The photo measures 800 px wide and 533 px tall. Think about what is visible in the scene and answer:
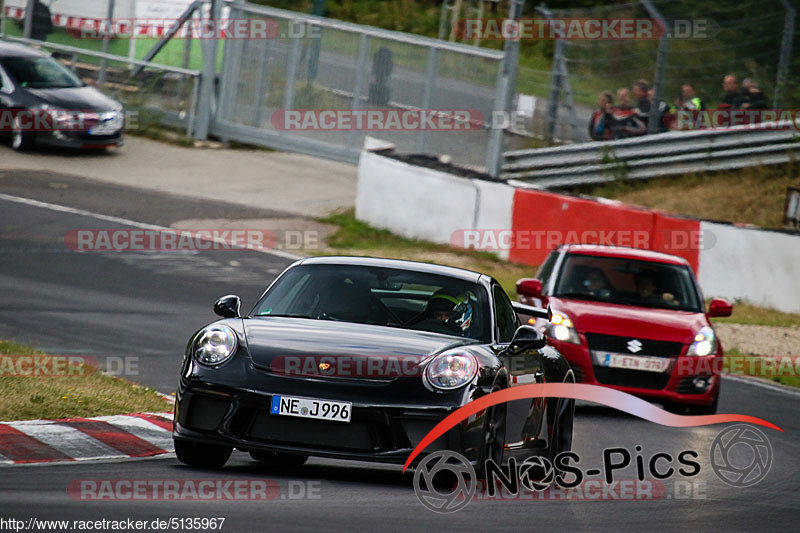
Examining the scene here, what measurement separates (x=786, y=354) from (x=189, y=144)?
15.2 meters

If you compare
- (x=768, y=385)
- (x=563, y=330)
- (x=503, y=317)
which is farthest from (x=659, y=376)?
(x=503, y=317)

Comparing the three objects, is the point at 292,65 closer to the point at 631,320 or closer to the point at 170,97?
the point at 170,97

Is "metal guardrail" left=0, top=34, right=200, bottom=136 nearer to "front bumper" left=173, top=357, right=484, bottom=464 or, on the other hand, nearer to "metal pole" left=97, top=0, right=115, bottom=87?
"metal pole" left=97, top=0, right=115, bottom=87

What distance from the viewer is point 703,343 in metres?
12.3

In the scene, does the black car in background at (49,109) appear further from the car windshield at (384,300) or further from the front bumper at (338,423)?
the front bumper at (338,423)

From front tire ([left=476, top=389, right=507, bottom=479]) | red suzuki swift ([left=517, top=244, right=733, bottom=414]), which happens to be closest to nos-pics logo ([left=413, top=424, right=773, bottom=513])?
front tire ([left=476, top=389, right=507, bottom=479])

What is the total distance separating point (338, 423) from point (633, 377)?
5526mm

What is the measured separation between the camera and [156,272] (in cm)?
1811

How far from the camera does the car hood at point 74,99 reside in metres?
24.8

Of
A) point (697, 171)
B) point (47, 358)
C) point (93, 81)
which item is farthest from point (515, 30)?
point (47, 358)

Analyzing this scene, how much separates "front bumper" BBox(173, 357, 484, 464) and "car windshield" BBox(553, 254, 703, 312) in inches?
244

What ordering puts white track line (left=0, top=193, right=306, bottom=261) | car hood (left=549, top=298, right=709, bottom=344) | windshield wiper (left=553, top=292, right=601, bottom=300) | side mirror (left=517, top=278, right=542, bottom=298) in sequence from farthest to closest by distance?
1. white track line (left=0, top=193, right=306, bottom=261)
2. windshield wiper (left=553, top=292, right=601, bottom=300)
3. side mirror (left=517, top=278, right=542, bottom=298)
4. car hood (left=549, top=298, right=709, bottom=344)

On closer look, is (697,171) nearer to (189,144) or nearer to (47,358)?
(189,144)

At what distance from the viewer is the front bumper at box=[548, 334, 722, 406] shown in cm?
1207
